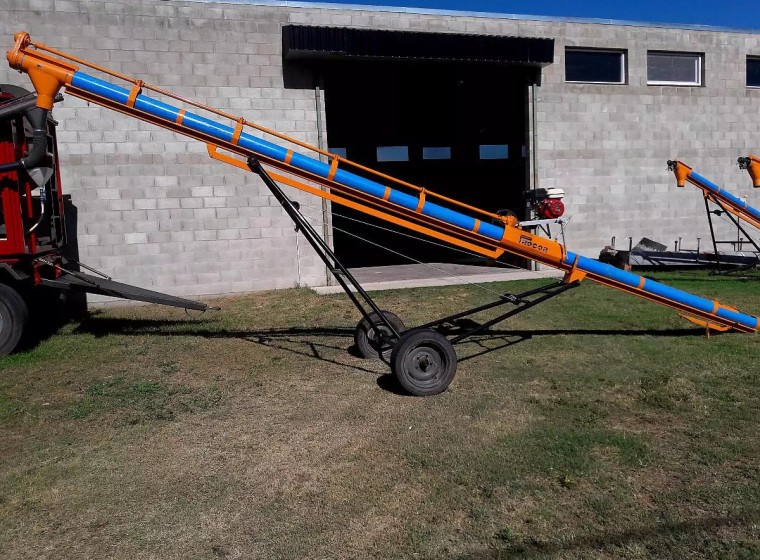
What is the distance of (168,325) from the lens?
397 inches

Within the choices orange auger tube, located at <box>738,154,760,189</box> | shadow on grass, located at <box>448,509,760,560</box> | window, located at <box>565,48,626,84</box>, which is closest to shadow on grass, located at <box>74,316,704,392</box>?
shadow on grass, located at <box>448,509,760,560</box>

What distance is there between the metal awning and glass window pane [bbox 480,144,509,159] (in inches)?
311

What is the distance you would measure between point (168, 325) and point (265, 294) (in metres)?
2.74

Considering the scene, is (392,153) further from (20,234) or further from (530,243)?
(530,243)

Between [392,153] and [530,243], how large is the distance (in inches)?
595

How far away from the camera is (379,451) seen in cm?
501

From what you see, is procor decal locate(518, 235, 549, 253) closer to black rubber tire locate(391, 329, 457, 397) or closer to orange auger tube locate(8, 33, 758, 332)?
orange auger tube locate(8, 33, 758, 332)

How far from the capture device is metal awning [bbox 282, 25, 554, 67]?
40.1 ft

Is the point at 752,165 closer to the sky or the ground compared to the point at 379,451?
closer to the sky

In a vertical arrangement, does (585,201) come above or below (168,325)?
above

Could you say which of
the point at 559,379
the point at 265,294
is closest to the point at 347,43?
the point at 265,294

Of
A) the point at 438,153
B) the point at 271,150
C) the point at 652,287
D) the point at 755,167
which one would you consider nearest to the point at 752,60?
the point at 755,167

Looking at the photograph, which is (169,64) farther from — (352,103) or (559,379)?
(559,379)

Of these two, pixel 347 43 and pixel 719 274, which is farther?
pixel 719 274
